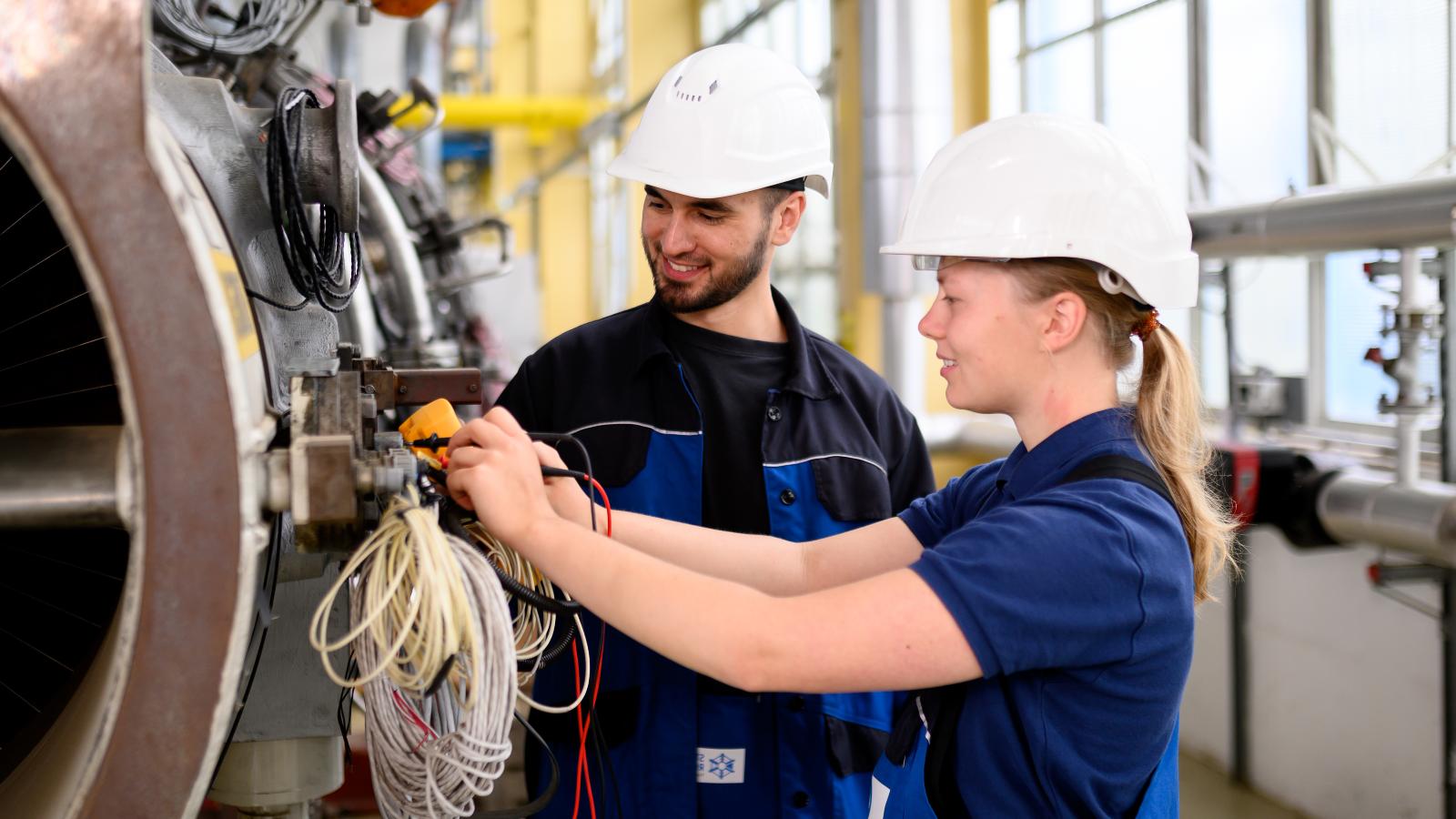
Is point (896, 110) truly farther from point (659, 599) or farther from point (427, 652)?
point (427, 652)

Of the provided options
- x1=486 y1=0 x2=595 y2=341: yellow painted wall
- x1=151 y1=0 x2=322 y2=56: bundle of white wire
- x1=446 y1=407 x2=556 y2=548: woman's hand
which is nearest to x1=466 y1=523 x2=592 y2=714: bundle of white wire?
x1=446 y1=407 x2=556 y2=548: woman's hand

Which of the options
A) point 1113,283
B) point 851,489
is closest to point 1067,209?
point 1113,283

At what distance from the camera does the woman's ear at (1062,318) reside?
1.09 meters

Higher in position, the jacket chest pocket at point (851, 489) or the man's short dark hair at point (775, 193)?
the man's short dark hair at point (775, 193)

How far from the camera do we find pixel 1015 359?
111cm

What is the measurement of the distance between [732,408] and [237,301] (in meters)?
0.85

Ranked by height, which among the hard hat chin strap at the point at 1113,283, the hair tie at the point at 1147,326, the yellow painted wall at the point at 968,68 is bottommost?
the hair tie at the point at 1147,326

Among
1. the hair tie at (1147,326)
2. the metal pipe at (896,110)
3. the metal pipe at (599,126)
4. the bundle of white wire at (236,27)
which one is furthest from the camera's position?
the metal pipe at (599,126)

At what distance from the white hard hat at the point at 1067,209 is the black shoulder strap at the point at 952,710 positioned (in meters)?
0.15

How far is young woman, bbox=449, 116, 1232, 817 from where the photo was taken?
949mm

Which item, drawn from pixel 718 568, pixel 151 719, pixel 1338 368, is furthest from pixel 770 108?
pixel 1338 368

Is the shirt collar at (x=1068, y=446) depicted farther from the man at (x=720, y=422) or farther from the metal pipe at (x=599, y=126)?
the metal pipe at (x=599, y=126)

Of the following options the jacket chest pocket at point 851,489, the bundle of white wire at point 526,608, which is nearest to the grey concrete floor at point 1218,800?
the jacket chest pocket at point 851,489

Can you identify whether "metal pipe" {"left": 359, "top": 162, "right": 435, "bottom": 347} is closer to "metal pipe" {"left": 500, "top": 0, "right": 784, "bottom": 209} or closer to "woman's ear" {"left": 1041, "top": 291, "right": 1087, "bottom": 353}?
"woman's ear" {"left": 1041, "top": 291, "right": 1087, "bottom": 353}
